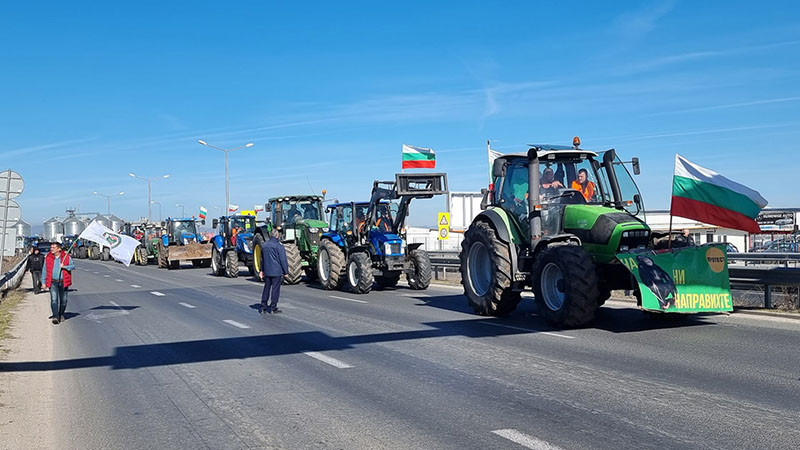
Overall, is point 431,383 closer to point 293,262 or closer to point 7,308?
point 7,308

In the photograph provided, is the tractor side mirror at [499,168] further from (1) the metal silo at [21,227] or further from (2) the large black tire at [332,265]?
(1) the metal silo at [21,227]

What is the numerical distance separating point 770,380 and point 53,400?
24.3 feet

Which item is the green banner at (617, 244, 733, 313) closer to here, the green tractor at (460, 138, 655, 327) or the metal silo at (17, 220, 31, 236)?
the green tractor at (460, 138, 655, 327)

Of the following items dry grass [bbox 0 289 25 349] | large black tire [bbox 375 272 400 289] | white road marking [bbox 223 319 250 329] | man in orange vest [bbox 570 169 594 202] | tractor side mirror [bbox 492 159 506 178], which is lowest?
dry grass [bbox 0 289 25 349]

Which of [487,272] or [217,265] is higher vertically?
[487,272]

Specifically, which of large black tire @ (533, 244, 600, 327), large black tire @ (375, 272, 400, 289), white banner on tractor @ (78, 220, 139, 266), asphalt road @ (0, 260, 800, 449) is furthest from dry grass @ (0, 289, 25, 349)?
large black tire @ (375, 272, 400, 289)

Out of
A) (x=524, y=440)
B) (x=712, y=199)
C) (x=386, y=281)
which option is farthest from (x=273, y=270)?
(x=524, y=440)

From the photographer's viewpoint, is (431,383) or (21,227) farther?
(21,227)

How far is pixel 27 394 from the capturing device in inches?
313

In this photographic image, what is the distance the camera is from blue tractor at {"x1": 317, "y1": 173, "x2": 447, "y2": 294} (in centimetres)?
1870

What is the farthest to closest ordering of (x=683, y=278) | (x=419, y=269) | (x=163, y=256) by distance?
(x=163, y=256) < (x=419, y=269) < (x=683, y=278)

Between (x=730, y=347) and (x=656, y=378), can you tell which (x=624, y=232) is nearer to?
(x=730, y=347)

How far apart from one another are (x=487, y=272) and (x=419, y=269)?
6332mm

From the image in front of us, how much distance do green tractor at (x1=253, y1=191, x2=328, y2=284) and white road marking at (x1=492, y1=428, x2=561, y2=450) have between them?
56.1ft
